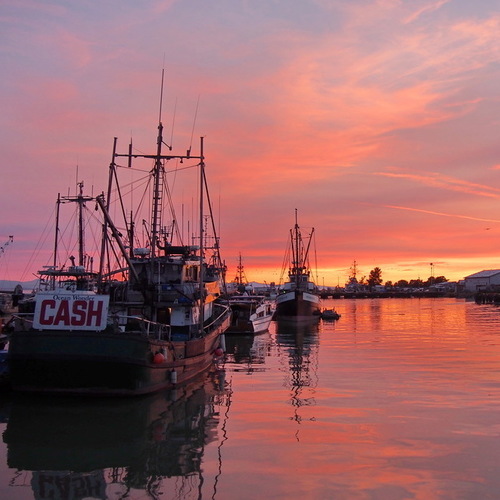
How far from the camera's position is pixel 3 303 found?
55.2 m

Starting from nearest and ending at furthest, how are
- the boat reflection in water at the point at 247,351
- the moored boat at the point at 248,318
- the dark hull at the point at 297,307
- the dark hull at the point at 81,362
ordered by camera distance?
1. the dark hull at the point at 81,362
2. the boat reflection in water at the point at 247,351
3. the moored boat at the point at 248,318
4. the dark hull at the point at 297,307

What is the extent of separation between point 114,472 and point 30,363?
25.1ft

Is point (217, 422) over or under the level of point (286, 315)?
under

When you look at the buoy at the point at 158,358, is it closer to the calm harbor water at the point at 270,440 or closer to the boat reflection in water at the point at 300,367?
the calm harbor water at the point at 270,440

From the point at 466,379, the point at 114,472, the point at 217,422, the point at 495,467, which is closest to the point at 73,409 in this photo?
the point at 217,422

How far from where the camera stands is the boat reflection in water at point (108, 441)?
12.2 m

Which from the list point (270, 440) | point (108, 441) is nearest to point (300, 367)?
point (270, 440)

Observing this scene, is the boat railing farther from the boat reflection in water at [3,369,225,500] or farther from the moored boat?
the moored boat

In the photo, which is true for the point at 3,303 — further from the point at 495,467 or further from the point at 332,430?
the point at 495,467

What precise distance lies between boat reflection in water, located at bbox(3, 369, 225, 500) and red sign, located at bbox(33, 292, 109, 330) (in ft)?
8.03

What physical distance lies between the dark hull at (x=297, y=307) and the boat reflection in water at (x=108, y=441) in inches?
1975

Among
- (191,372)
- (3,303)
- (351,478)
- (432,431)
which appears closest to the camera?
(351,478)

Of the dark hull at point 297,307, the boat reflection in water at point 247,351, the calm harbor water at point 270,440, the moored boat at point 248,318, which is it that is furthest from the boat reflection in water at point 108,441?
the dark hull at point 297,307

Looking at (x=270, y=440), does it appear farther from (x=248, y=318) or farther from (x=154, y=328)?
(x=248, y=318)
